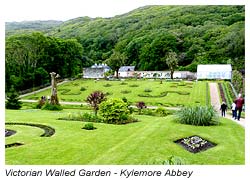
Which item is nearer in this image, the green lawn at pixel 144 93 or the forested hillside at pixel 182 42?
the green lawn at pixel 144 93

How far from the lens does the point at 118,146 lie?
29.0 ft

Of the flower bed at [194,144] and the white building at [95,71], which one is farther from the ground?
the flower bed at [194,144]

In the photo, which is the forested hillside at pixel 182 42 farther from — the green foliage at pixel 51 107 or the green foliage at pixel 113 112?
the green foliage at pixel 113 112

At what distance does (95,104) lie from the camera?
1666 cm

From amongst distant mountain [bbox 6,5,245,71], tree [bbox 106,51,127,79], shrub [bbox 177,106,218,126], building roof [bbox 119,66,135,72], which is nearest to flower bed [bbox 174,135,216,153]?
shrub [bbox 177,106,218,126]

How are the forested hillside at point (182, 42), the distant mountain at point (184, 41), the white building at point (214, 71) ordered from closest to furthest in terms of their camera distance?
the white building at point (214, 71) < the forested hillside at point (182, 42) < the distant mountain at point (184, 41)

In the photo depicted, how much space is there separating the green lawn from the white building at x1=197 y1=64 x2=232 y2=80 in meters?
10.9

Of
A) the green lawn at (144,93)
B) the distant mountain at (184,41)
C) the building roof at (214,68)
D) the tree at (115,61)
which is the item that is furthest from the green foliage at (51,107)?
the distant mountain at (184,41)

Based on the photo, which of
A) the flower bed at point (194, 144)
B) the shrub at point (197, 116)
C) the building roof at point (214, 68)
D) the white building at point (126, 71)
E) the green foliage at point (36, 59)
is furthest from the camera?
the white building at point (126, 71)

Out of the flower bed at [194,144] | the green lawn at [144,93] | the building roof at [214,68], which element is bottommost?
the green lawn at [144,93]

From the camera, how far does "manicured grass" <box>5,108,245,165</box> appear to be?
778 cm

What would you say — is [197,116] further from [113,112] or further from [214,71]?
[214,71]

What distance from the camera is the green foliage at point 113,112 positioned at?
14.5 meters

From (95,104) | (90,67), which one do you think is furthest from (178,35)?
(95,104)
